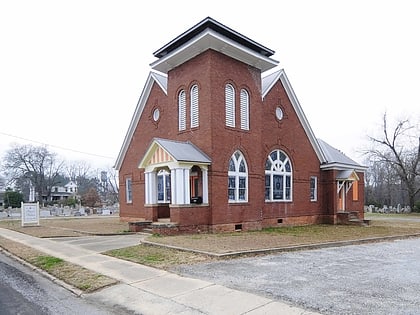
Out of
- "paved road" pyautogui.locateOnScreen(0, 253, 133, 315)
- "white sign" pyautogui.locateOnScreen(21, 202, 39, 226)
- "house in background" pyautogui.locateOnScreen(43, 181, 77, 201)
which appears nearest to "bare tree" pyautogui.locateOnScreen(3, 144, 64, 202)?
"house in background" pyautogui.locateOnScreen(43, 181, 77, 201)

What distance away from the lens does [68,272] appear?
30.9ft

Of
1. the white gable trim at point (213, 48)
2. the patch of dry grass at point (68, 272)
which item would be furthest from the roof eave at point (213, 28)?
the patch of dry grass at point (68, 272)

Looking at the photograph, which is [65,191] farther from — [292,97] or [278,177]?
[278,177]

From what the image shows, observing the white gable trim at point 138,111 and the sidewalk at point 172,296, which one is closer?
the sidewalk at point 172,296

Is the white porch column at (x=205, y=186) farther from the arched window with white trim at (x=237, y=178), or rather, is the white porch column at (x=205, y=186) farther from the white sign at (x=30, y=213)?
the white sign at (x=30, y=213)

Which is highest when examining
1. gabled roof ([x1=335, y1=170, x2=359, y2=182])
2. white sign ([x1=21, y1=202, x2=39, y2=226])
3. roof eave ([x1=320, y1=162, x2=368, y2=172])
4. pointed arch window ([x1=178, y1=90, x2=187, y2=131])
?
pointed arch window ([x1=178, y1=90, x2=187, y2=131])

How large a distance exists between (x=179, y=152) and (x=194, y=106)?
120 inches

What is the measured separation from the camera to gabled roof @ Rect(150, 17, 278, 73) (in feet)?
57.0

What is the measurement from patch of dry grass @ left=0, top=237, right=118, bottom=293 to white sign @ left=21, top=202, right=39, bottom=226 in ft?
45.0

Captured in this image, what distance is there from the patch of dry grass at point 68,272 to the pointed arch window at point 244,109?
11.5 meters

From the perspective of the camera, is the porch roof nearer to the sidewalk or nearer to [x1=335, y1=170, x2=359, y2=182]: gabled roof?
[x1=335, y1=170, x2=359, y2=182]: gabled roof

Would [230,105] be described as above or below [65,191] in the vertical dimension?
above

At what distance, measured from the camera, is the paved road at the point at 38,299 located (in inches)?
256

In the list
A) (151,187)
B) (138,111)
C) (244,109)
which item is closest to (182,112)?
(244,109)
